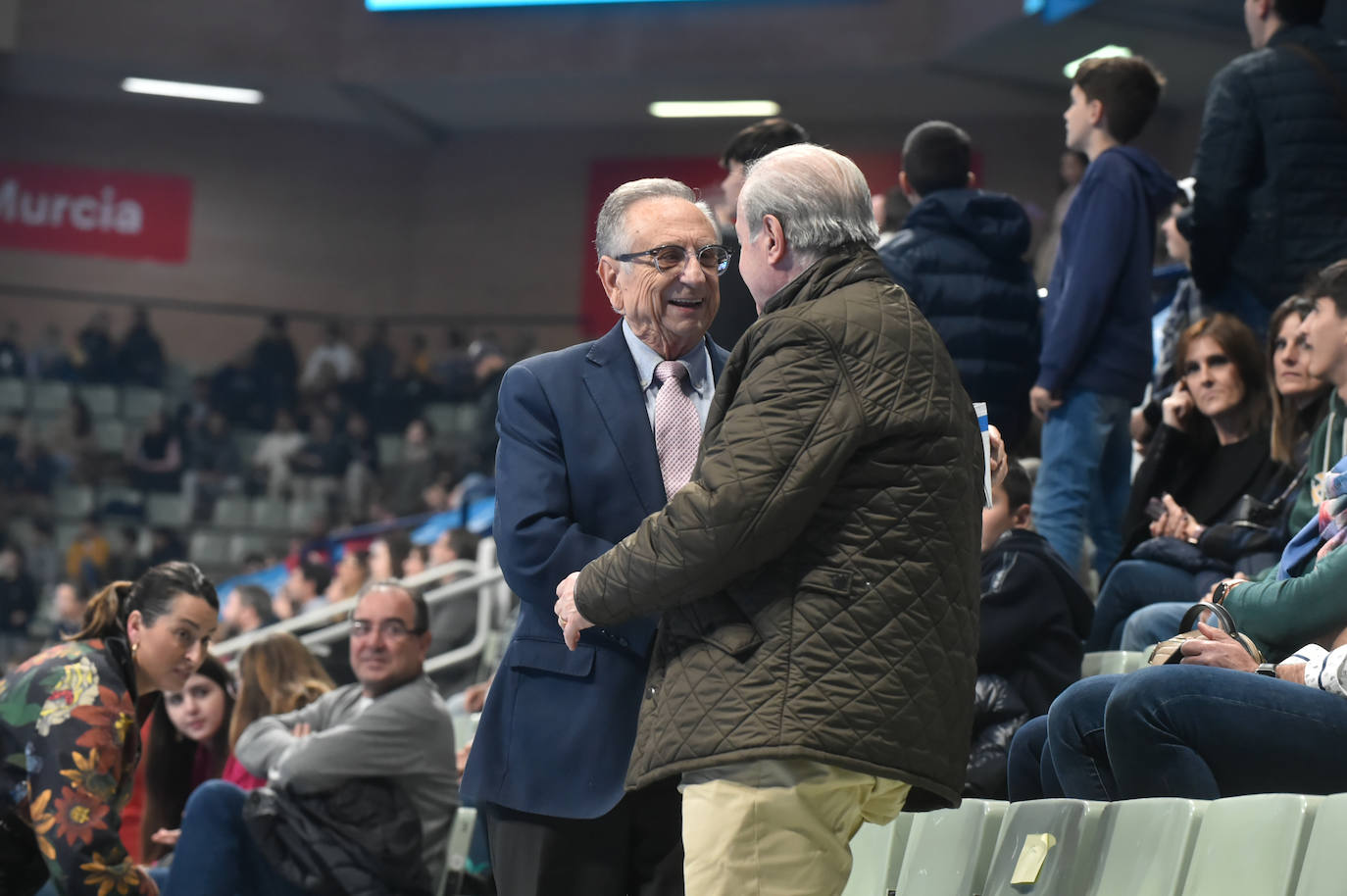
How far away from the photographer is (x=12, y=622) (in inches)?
487

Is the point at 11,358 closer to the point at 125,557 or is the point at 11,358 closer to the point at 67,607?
the point at 125,557

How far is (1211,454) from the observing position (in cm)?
443

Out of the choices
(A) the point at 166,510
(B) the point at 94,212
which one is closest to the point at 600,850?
(A) the point at 166,510

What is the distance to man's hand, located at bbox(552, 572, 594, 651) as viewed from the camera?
2.26 m

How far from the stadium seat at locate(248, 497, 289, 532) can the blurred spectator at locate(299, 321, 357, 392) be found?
3.68 ft

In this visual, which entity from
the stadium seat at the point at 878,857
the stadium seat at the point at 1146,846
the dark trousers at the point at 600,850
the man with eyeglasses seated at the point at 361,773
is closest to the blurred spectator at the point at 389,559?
the man with eyeglasses seated at the point at 361,773

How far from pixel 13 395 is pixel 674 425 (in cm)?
1275

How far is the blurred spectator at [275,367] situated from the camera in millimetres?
14477

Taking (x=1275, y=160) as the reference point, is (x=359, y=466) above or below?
below

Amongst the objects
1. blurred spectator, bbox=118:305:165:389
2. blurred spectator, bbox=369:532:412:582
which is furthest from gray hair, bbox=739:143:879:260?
blurred spectator, bbox=118:305:165:389

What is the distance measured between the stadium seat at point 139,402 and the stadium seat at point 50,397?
0.48 metres

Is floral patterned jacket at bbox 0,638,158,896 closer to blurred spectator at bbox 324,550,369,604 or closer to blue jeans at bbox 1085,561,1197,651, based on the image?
blue jeans at bbox 1085,561,1197,651

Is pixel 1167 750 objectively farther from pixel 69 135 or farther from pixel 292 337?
pixel 69 135

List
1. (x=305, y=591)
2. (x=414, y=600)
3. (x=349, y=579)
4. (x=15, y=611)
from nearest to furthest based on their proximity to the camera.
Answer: (x=414, y=600)
(x=349, y=579)
(x=305, y=591)
(x=15, y=611)
